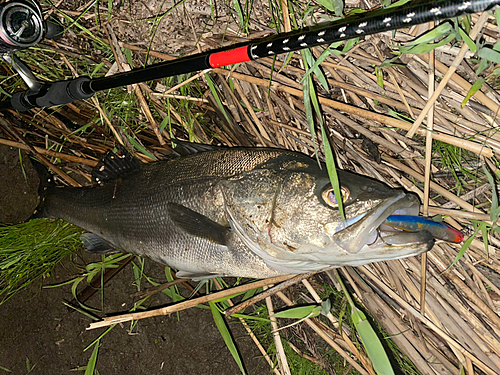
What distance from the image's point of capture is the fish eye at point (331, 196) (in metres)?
1.84

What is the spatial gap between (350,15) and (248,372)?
122 inches

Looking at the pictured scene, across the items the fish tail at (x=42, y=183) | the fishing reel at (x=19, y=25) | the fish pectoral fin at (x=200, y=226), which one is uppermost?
the fishing reel at (x=19, y=25)

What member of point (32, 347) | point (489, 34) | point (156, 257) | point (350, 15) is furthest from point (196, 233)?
point (32, 347)

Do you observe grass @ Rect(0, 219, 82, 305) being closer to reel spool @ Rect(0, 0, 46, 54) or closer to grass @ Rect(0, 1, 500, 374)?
grass @ Rect(0, 1, 500, 374)

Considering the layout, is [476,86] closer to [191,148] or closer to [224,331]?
[191,148]

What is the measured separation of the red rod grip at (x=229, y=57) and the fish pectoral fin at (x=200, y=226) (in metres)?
0.90

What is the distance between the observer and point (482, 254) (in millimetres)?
2180

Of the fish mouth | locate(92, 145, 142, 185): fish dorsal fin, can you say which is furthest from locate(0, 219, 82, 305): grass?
the fish mouth

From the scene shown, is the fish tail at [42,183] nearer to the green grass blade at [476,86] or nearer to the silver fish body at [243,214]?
the silver fish body at [243,214]

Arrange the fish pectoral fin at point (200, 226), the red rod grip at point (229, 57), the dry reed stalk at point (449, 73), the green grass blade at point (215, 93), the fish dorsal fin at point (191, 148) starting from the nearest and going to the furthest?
1. the dry reed stalk at point (449, 73)
2. the red rod grip at point (229, 57)
3. the fish pectoral fin at point (200, 226)
4. the fish dorsal fin at point (191, 148)
5. the green grass blade at point (215, 93)

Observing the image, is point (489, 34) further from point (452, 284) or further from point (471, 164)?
point (452, 284)

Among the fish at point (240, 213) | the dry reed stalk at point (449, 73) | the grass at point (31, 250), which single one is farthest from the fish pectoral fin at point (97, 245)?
the dry reed stalk at point (449, 73)

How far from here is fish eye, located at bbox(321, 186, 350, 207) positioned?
6.05 ft

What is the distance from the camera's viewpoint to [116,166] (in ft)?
8.76
